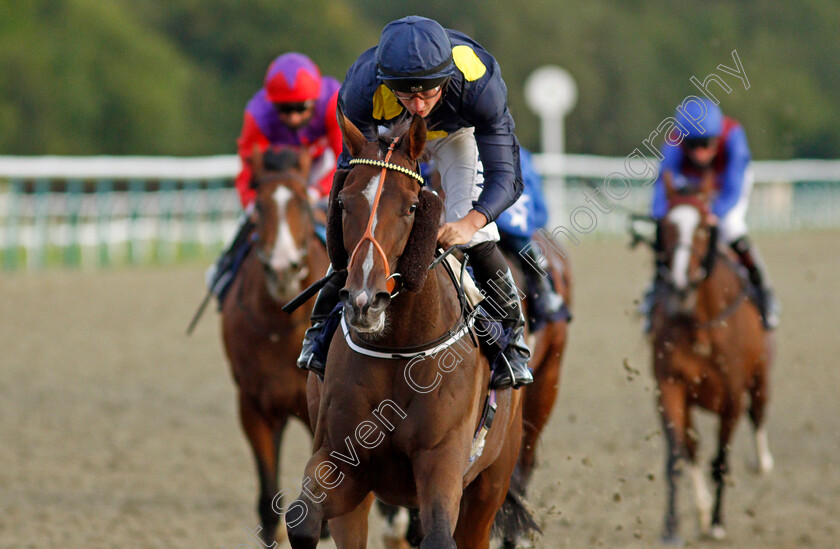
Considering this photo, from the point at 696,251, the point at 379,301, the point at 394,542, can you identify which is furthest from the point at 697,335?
the point at 379,301

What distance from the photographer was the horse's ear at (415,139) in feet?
10.8

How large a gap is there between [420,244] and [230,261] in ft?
10.2

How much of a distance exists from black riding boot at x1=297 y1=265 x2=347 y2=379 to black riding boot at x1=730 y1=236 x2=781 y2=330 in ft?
13.6

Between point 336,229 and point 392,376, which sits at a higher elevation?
point 336,229

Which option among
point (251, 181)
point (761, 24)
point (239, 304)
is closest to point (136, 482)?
point (239, 304)

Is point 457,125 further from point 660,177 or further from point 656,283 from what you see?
point 656,283

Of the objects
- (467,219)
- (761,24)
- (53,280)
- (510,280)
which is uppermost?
(761,24)

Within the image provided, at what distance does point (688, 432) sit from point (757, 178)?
24916mm

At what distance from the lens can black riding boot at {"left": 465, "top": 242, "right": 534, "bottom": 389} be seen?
386 cm

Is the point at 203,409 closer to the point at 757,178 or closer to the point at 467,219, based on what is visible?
the point at 467,219

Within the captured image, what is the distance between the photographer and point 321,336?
3.81 m

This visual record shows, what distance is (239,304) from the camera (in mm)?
5871

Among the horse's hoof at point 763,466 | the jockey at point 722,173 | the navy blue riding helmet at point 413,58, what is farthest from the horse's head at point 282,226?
the horse's hoof at point 763,466

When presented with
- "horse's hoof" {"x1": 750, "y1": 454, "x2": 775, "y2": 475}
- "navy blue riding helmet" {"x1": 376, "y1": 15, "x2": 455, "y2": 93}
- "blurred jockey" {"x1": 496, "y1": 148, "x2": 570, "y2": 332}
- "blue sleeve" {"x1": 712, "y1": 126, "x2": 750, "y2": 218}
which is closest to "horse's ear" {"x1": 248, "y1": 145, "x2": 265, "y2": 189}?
"blurred jockey" {"x1": 496, "y1": 148, "x2": 570, "y2": 332}
